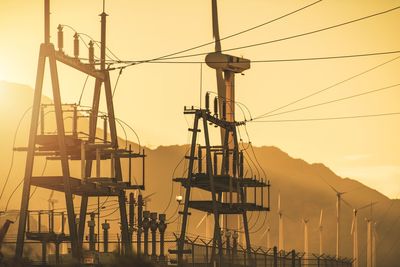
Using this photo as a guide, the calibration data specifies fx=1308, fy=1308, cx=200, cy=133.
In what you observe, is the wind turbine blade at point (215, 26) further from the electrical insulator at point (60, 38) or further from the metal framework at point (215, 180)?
the electrical insulator at point (60, 38)

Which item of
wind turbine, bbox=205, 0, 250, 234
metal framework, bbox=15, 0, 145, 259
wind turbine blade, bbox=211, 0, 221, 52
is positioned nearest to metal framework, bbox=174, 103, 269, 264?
wind turbine, bbox=205, 0, 250, 234

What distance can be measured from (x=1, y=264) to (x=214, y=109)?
23.2 meters

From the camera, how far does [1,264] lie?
195 feet

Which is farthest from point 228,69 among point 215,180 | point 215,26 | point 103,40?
point 103,40

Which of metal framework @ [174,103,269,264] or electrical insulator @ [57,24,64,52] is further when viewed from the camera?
metal framework @ [174,103,269,264]

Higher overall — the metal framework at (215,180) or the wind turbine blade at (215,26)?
the wind turbine blade at (215,26)

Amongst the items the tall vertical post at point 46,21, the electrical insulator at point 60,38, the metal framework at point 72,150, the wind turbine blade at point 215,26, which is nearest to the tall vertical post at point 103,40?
the metal framework at point 72,150

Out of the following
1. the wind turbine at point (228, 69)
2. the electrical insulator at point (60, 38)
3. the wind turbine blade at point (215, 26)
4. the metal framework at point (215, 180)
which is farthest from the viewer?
the wind turbine blade at point (215, 26)

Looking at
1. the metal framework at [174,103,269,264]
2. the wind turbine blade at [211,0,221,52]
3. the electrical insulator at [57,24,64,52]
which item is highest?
the wind turbine blade at [211,0,221,52]

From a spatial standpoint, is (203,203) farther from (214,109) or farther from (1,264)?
(1,264)

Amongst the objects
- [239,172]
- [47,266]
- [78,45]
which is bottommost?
[47,266]

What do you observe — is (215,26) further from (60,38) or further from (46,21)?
(60,38)

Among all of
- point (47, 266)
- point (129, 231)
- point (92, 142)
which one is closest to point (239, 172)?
point (129, 231)

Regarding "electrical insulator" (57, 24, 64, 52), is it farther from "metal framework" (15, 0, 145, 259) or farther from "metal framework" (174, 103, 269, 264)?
"metal framework" (174, 103, 269, 264)
